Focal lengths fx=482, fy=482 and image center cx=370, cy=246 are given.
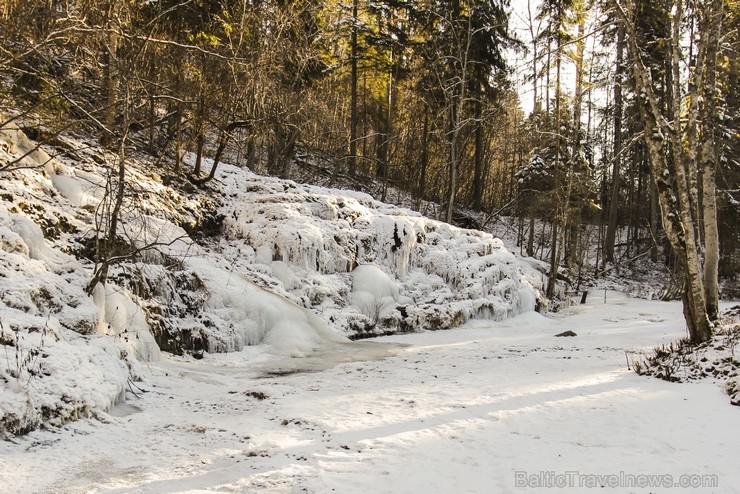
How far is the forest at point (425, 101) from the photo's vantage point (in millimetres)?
5863

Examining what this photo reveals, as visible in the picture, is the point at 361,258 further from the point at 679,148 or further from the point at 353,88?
the point at 353,88

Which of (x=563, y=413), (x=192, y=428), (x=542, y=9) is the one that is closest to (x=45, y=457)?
(x=192, y=428)

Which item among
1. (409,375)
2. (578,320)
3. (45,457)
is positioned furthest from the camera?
(578,320)

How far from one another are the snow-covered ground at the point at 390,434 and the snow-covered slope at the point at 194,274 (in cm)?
59

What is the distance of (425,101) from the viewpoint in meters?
20.8

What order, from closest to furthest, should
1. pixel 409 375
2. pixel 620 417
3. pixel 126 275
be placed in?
pixel 620 417
pixel 409 375
pixel 126 275

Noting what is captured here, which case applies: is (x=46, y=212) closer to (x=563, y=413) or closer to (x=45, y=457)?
(x=45, y=457)

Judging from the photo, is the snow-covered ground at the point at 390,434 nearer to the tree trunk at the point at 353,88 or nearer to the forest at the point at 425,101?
the forest at the point at 425,101

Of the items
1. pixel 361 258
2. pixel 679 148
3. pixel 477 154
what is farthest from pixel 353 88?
pixel 679 148

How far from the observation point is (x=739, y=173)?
18.3 m

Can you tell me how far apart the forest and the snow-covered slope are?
2.24 ft

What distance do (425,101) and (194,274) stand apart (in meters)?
14.8

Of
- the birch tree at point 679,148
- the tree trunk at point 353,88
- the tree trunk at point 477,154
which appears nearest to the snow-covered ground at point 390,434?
the birch tree at point 679,148

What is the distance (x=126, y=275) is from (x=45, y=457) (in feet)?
14.5
